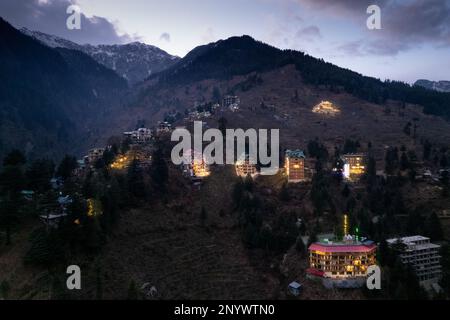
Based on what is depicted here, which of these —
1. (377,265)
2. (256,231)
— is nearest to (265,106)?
(256,231)

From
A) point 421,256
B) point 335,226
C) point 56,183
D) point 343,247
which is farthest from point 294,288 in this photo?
point 56,183

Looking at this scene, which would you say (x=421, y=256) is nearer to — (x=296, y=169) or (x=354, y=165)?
(x=296, y=169)

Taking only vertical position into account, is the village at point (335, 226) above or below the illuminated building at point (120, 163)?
below

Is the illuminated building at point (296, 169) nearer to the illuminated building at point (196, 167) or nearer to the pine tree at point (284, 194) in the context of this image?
the pine tree at point (284, 194)

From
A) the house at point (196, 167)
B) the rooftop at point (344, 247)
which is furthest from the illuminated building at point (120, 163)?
the rooftop at point (344, 247)

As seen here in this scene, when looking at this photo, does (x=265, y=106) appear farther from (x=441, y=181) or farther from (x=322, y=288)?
(x=322, y=288)

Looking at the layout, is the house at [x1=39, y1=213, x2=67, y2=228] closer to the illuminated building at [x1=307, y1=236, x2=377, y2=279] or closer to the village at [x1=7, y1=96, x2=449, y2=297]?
the village at [x1=7, y1=96, x2=449, y2=297]

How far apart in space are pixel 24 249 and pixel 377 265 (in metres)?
54.2

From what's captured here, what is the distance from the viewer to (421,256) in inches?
2852

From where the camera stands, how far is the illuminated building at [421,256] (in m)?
71.5

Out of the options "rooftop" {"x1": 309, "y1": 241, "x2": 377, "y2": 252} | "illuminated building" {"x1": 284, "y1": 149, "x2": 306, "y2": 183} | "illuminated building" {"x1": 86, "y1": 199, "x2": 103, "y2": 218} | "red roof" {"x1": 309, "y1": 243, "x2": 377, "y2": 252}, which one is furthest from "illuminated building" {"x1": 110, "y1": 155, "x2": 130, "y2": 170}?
"red roof" {"x1": 309, "y1": 243, "x2": 377, "y2": 252}

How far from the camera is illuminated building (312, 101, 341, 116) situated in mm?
185125

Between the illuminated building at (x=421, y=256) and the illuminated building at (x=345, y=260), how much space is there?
5475 mm

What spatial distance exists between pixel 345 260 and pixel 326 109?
126 metres
